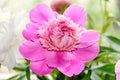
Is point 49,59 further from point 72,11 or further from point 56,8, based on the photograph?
point 56,8

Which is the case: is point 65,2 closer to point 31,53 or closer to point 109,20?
point 109,20

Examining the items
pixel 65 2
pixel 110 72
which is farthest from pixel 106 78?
pixel 65 2

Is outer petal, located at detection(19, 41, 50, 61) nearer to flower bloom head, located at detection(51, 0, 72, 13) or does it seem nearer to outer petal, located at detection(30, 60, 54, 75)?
outer petal, located at detection(30, 60, 54, 75)

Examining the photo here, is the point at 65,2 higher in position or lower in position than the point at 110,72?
higher

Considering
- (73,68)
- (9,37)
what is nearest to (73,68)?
(73,68)

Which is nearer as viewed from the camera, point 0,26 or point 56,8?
point 0,26
